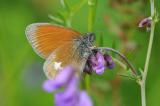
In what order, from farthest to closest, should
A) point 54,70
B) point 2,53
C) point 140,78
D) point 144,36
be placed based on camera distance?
point 144,36 < point 2,53 < point 140,78 < point 54,70

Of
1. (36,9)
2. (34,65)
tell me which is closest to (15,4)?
(36,9)

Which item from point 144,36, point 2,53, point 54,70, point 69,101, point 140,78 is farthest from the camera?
point 144,36

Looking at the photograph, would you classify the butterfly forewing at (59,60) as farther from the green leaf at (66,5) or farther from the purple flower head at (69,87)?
the green leaf at (66,5)

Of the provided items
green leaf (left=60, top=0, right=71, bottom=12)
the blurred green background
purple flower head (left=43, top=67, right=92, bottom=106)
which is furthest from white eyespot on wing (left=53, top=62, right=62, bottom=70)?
the blurred green background

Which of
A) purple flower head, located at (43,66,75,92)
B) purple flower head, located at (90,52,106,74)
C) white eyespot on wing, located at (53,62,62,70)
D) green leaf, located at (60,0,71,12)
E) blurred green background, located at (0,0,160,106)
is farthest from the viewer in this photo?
blurred green background, located at (0,0,160,106)

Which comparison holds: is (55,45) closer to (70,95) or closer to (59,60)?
(59,60)

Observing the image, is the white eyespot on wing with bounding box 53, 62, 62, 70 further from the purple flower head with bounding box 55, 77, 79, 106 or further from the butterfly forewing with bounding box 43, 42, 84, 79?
the purple flower head with bounding box 55, 77, 79, 106

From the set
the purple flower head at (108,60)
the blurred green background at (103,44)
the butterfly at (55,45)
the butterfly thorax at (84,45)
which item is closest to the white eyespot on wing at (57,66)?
the butterfly at (55,45)

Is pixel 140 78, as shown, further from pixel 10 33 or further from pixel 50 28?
pixel 10 33
